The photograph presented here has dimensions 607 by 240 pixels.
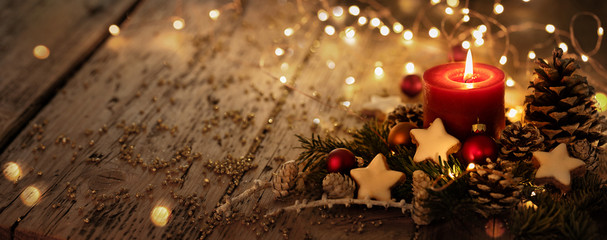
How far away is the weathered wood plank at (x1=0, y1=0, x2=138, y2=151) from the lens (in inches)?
50.1

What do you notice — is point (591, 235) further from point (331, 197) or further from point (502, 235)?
point (331, 197)

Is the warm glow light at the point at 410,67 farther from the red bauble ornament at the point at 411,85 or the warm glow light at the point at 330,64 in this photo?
the warm glow light at the point at 330,64

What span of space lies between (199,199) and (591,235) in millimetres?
606

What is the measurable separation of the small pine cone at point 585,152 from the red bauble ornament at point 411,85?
16.2 inches

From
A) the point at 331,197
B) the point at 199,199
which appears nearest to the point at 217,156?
the point at 199,199

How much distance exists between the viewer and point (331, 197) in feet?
2.76

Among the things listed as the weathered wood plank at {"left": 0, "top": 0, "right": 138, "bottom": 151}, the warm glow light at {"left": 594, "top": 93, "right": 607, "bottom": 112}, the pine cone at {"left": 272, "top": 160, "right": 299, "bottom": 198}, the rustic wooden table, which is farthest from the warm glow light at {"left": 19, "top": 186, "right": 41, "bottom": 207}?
the warm glow light at {"left": 594, "top": 93, "right": 607, "bottom": 112}

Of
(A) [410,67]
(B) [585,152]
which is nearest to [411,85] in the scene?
(A) [410,67]

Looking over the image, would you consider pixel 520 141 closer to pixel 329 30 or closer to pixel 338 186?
pixel 338 186

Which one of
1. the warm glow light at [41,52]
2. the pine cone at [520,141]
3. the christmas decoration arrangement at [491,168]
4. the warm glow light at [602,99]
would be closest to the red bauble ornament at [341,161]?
the christmas decoration arrangement at [491,168]

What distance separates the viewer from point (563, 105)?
825 millimetres

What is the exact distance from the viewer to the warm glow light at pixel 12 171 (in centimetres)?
101

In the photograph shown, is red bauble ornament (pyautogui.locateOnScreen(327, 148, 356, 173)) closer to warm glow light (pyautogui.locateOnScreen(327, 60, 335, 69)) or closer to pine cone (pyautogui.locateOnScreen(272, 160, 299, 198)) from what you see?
pine cone (pyautogui.locateOnScreen(272, 160, 299, 198))

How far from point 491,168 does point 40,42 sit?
4.39ft
